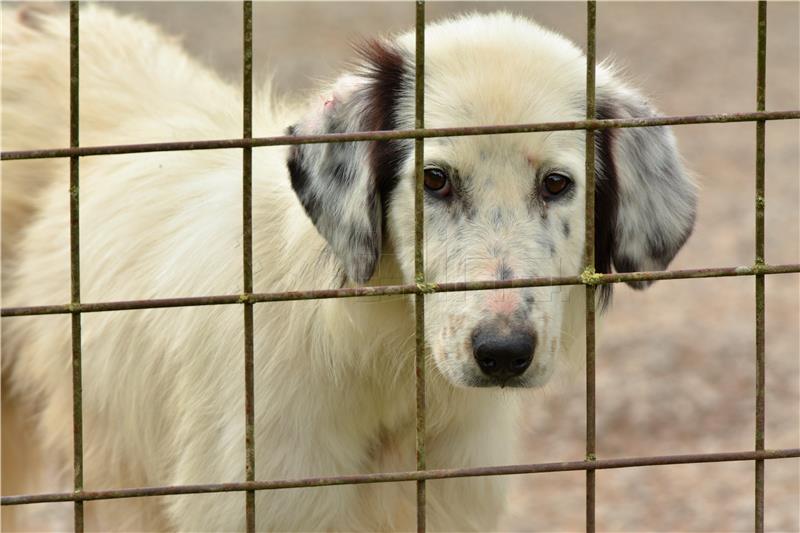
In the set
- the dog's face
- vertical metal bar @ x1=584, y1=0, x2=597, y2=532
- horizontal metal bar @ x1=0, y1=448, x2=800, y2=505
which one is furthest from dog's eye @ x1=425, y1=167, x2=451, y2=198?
horizontal metal bar @ x1=0, y1=448, x2=800, y2=505

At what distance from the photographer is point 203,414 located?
140 inches

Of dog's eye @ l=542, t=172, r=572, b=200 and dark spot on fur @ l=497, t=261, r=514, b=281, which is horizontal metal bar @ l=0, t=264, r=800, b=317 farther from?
dog's eye @ l=542, t=172, r=572, b=200

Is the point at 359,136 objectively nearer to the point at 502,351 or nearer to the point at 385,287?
the point at 385,287

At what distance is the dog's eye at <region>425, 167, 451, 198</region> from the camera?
10.0ft

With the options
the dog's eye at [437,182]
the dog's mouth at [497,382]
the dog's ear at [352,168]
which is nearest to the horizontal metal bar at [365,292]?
the dog's mouth at [497,382]

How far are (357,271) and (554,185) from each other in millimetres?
510

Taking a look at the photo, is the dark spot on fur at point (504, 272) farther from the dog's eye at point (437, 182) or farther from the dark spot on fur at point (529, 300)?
the dog's eye at point (437, 182)

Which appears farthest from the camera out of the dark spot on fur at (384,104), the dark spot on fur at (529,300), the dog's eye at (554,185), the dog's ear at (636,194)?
the dog's ear at (636,194)

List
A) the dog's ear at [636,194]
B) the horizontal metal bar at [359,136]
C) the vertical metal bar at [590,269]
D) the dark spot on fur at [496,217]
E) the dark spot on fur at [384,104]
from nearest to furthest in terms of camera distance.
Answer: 1. the horizontal metal bar at [359,136]
2. the vertical metal bar at [590,269]
3. the dark spot on fur at [496,217]
4. the dark spot on fur at [384,104]
5. the dog's ear at [636,194]

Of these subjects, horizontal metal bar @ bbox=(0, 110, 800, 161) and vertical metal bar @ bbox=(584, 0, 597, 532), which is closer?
horizontal metal bar @ bbox=(0, 110, 800, 161)

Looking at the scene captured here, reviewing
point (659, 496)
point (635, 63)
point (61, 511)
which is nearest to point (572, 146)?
point (659, 496)

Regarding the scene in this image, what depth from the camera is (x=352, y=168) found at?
3195 mm

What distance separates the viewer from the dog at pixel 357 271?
3025mm

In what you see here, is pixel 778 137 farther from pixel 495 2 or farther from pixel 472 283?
A: pixel 472 283
